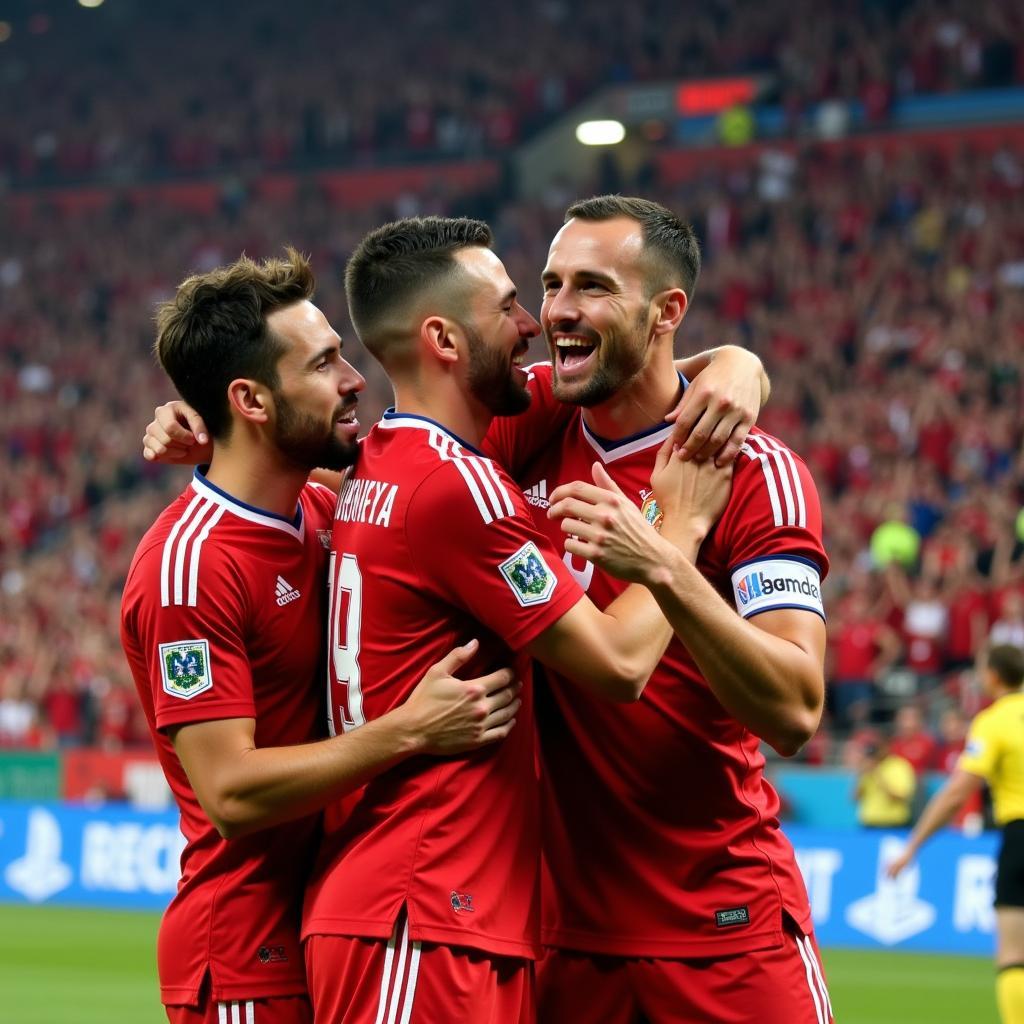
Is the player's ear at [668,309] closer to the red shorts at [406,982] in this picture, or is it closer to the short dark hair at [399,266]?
the short dark hair at [399,266]

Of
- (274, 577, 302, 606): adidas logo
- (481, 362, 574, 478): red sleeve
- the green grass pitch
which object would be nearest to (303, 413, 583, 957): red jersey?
(274, 577, 302, 606): adidas logo

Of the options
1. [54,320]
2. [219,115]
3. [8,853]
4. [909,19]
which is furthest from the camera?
[219,115]

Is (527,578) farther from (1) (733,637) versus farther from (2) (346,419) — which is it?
(2) (346,419)

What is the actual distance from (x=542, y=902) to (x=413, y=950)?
62 centimetres

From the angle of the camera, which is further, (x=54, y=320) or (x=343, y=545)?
(x=54, y=320)

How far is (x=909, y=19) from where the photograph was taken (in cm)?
2805

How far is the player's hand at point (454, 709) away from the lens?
12.8 feet

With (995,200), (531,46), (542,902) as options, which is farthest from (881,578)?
(531,46)

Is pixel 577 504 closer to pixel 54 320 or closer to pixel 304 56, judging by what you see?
pixel 54 320

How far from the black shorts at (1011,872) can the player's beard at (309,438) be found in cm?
560

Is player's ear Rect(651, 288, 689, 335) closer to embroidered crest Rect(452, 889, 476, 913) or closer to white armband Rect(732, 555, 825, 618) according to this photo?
white armband Rect(732, 555, 825, 618)

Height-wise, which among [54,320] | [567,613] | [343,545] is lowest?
[567,613]

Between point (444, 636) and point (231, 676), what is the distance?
48 centimetres

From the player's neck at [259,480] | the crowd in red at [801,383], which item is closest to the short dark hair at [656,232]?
the player's neck at [259,480]
